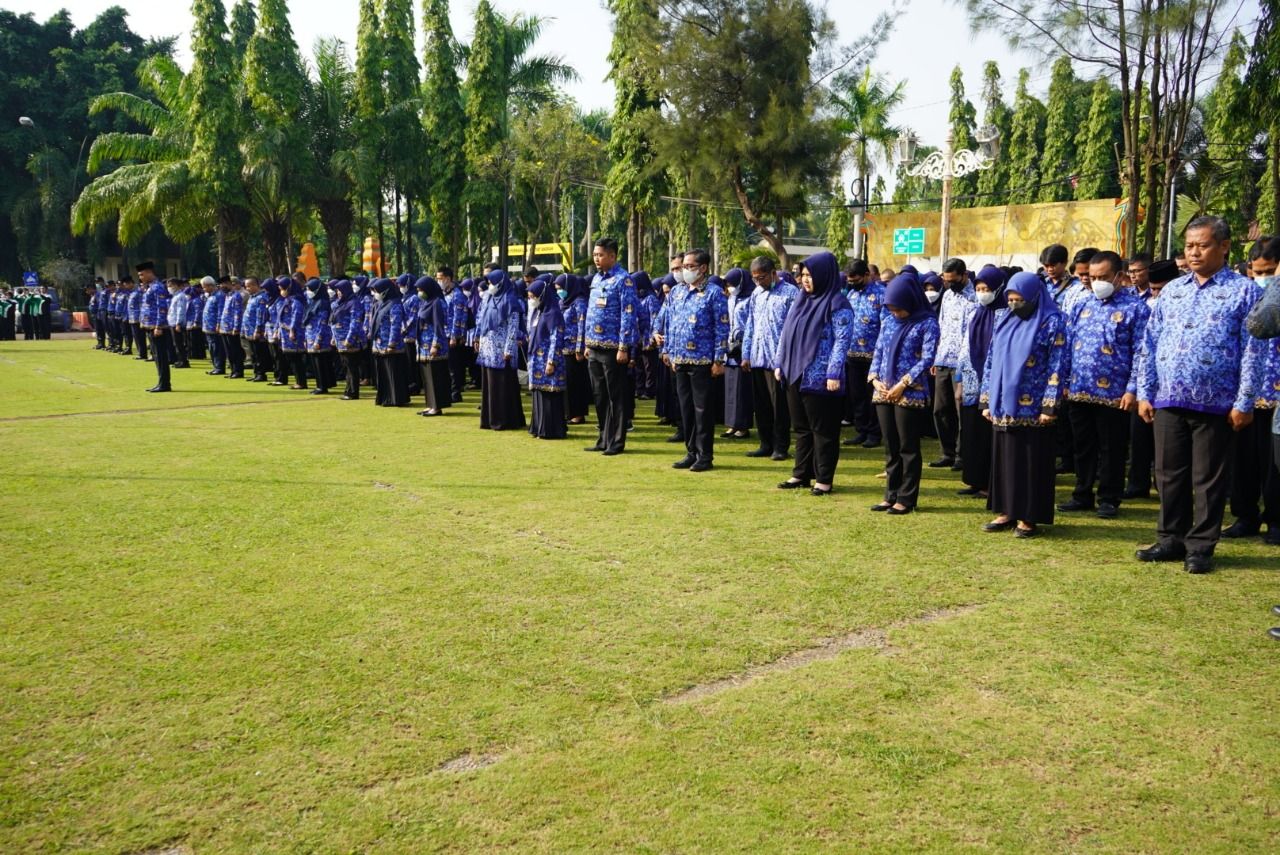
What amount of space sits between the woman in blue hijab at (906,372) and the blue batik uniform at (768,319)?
2.24m

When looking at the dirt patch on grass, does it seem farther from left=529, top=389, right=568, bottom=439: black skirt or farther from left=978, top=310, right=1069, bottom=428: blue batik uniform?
left=529, top=389, right=568, bottom=439: black skirt

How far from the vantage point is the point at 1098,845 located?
299cm

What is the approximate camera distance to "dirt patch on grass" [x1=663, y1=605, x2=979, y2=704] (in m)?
4.11

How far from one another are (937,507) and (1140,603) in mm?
2433

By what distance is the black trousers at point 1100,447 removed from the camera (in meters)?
7.48

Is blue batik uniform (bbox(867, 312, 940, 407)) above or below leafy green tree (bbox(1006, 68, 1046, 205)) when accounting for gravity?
below

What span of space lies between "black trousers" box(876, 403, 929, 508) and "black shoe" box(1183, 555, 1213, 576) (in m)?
1.93

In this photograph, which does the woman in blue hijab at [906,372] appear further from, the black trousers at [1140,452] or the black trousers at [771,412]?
the black trousers at [771,412]

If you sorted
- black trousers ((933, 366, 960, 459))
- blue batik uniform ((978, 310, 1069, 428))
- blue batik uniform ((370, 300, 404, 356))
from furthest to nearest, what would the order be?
1. blue batik uniform ((370, 300, 404, 356))
2. black trousers ((933, 366, 960, 459))
3. blue batik uniform ((978, 310, 1069, 428))

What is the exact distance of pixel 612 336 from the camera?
10.0m

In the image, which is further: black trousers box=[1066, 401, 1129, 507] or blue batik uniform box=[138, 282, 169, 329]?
blue batik uniform box=[138, 282, 169, 329]

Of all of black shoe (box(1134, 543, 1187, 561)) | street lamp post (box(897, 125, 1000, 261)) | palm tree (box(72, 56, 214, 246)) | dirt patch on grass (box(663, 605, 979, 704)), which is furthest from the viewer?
palm tree (box(72, 56, 214, 246))

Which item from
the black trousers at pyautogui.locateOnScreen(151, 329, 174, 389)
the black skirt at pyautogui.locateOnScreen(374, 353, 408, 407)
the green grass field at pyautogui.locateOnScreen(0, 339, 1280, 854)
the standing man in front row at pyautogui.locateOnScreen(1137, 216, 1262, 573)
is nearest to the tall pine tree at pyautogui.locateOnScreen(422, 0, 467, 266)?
the black trousers at pyautogui.locateOnScreen(151, 329, 174, 389)

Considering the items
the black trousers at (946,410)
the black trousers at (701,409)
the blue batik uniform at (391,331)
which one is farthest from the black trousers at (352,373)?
the black trousers at (946,410)
